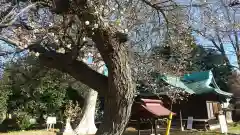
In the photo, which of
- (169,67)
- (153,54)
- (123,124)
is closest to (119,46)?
(123,124)

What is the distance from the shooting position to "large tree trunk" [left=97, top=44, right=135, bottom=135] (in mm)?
7000

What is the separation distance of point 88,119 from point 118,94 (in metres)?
16.5

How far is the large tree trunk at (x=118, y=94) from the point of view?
7.00 metres

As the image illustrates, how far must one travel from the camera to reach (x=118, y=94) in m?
7.00

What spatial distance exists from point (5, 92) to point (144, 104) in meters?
12.7

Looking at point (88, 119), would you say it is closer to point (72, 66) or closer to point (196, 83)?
point (196, 83)

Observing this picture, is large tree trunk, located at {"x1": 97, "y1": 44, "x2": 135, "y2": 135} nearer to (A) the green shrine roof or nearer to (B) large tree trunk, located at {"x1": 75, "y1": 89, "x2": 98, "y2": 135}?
(B) large tree trunk, located at {"x1": 75, "y1": 89, "x2": 98, "y2": 135}

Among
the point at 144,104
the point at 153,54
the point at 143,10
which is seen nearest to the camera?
the point at 143,10

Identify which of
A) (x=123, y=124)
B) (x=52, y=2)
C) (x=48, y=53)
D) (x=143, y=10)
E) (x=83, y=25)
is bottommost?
(x=123, y=124)

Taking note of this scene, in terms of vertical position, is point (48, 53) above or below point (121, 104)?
above

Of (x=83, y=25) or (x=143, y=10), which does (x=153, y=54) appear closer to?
(x=143, y=10)

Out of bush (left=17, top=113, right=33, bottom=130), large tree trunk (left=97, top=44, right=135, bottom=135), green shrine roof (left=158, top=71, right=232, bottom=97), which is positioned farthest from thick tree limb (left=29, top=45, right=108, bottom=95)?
green shrine roof (left=158, top=71, right=232, bottom=97)

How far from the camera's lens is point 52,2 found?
7.41 metres

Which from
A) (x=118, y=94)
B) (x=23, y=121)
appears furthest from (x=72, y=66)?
(x=23, y=121)
